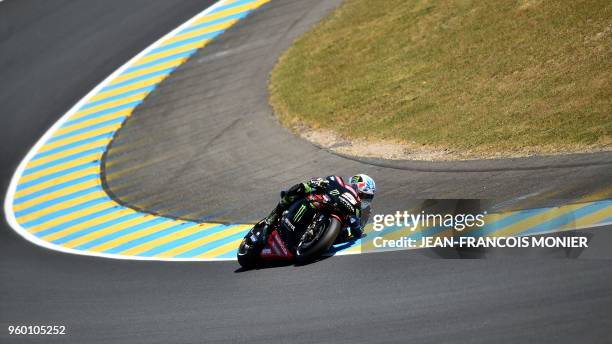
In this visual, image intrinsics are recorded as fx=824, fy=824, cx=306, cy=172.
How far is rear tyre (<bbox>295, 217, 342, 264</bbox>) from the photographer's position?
506 inches

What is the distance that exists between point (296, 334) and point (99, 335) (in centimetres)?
367

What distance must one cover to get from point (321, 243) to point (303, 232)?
564mm

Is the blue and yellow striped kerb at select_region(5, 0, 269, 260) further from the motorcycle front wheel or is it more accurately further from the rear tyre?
the rear tyre

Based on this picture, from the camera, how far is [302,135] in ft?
68.2

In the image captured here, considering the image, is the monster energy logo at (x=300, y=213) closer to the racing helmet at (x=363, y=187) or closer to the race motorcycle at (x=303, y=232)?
the race motorcycle at (x=303, y=232)

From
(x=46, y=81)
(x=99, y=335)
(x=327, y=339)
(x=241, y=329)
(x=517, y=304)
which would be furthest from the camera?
(x=46, y=81)

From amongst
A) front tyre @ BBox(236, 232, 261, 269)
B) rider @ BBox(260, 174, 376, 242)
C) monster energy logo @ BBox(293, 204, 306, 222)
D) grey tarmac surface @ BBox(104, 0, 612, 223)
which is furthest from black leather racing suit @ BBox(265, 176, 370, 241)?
grey tarmac surface @ BBox(104, 0, 612, 223)

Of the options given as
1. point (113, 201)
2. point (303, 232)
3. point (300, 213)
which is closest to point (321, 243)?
point (303, 232)

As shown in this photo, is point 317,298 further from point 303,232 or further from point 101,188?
point 101,188

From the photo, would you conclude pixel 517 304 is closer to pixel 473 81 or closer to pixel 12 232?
pixel 473 81

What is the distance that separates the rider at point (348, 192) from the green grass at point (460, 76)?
14.0 feet

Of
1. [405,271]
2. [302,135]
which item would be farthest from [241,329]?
[302,135]

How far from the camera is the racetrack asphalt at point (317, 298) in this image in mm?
9641

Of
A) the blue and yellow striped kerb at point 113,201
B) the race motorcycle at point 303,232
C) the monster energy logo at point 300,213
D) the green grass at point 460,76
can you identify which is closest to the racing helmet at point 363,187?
the race motorcycle at point 303,232
